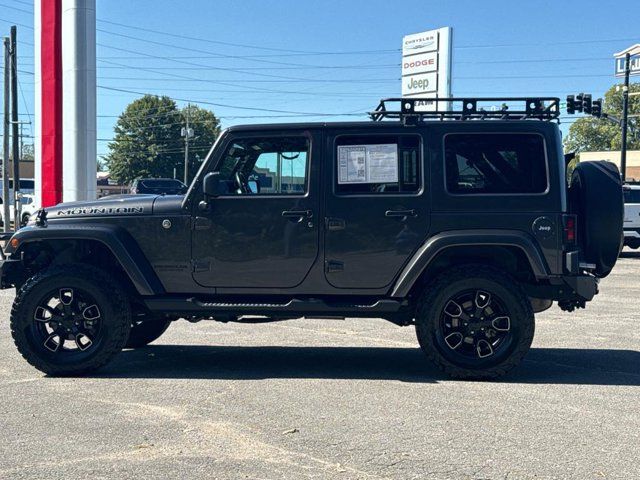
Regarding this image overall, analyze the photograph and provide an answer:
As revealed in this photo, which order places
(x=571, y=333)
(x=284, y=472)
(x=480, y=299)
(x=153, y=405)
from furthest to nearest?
(x=571, y=333), (x=480, y=299), (x=153, y=405), (x=284, y=472)

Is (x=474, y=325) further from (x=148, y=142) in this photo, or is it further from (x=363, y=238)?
(x=148, y=142)

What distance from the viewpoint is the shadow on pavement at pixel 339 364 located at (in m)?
6.50

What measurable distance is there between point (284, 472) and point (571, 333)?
18.5 feet

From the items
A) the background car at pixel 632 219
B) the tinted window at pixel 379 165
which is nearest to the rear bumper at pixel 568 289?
the tinted window at pixel 379 165

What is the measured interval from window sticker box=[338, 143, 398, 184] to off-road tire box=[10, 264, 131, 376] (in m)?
2.15

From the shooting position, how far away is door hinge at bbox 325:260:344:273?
6.36 metres

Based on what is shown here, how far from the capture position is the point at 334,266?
636 centimetres

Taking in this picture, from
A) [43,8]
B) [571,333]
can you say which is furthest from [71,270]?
[43,8]

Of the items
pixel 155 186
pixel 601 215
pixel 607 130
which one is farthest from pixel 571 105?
pixel 607 130

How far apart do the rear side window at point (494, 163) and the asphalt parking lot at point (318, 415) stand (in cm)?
162

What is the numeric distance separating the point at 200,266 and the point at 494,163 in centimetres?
261

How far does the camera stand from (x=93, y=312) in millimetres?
6484

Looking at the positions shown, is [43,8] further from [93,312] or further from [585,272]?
[585,272]

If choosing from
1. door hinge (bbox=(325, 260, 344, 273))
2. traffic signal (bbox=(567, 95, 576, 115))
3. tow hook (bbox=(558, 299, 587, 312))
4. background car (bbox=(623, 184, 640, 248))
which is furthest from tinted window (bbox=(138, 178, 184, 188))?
tow hook (bbox=(558, 299, 587, 312))
